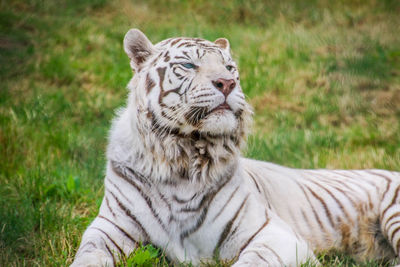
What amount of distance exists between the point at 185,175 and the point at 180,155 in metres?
0.12

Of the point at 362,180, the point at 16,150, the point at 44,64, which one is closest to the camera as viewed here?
the point at 362,180

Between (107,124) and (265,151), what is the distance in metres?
1.98

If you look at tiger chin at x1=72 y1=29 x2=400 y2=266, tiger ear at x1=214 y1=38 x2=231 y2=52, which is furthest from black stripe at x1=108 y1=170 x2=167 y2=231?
tiger ear at x1=214 y1=38 x2=231 y2=52

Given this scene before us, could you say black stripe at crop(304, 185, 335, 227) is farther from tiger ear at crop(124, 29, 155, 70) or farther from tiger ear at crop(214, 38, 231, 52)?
tiger ear at crop(124, 29, 155, 70)

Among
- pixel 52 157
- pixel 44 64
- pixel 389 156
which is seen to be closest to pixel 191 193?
pixel 52 157

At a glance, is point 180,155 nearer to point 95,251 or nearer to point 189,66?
point 189,66

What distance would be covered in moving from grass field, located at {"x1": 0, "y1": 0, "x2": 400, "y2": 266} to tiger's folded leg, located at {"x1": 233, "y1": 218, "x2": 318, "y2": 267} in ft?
1.39

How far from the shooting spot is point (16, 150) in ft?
16.0

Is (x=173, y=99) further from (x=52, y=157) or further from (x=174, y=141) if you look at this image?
(x=52, y=157)

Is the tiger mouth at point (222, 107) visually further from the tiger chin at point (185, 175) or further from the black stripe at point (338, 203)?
the black stripe at point (338, 203)

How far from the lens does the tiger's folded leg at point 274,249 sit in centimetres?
265

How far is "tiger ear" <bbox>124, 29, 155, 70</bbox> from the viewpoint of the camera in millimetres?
3086

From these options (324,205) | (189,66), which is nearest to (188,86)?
(189,66)

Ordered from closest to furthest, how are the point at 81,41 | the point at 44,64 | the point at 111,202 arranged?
1. the point at 111,202
2. the point at 44,64
3. the point at 81,41
